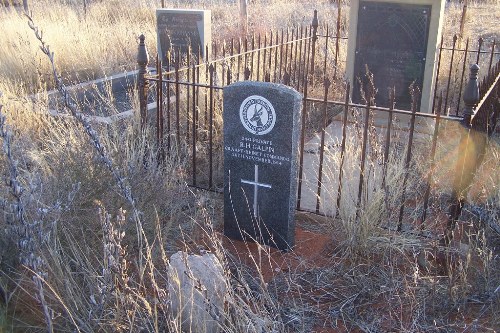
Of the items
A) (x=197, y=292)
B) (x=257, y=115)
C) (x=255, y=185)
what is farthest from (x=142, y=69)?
(x=197, y=292)

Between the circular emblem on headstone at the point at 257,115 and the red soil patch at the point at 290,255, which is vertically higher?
the circular emblem on headstone at the point at 257,115

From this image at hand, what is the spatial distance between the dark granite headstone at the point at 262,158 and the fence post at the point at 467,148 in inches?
44.1

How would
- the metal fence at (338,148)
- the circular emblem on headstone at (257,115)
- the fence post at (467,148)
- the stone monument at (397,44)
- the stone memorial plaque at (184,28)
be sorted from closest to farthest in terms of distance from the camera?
the fence post at (467,148) → the circular emblem on headstone at (257,115) → the metal fence at (338,148) → the stone monument at (397,44) → the stone memorial plaque at (184,28)

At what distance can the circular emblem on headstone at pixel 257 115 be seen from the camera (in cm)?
369

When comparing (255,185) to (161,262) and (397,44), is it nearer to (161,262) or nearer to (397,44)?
(161,262)

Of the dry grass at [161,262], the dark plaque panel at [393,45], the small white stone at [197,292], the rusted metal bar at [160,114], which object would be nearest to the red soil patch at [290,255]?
the dry grass at [161,262]

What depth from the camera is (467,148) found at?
3629 millimetres

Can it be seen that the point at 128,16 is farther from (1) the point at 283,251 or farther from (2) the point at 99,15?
(1) the point at 283,251

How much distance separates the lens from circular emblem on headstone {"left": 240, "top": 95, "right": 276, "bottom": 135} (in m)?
3.69

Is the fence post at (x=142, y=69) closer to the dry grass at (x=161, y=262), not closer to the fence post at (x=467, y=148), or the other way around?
the dry grass at (x=161, y=262)

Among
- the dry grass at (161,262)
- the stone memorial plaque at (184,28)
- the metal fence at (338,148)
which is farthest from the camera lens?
the stone memorial plaque at (184,28)

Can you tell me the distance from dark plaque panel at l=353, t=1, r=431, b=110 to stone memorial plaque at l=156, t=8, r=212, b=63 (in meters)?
2.88

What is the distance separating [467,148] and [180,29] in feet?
21.4

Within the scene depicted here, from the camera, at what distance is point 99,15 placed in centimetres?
1434
